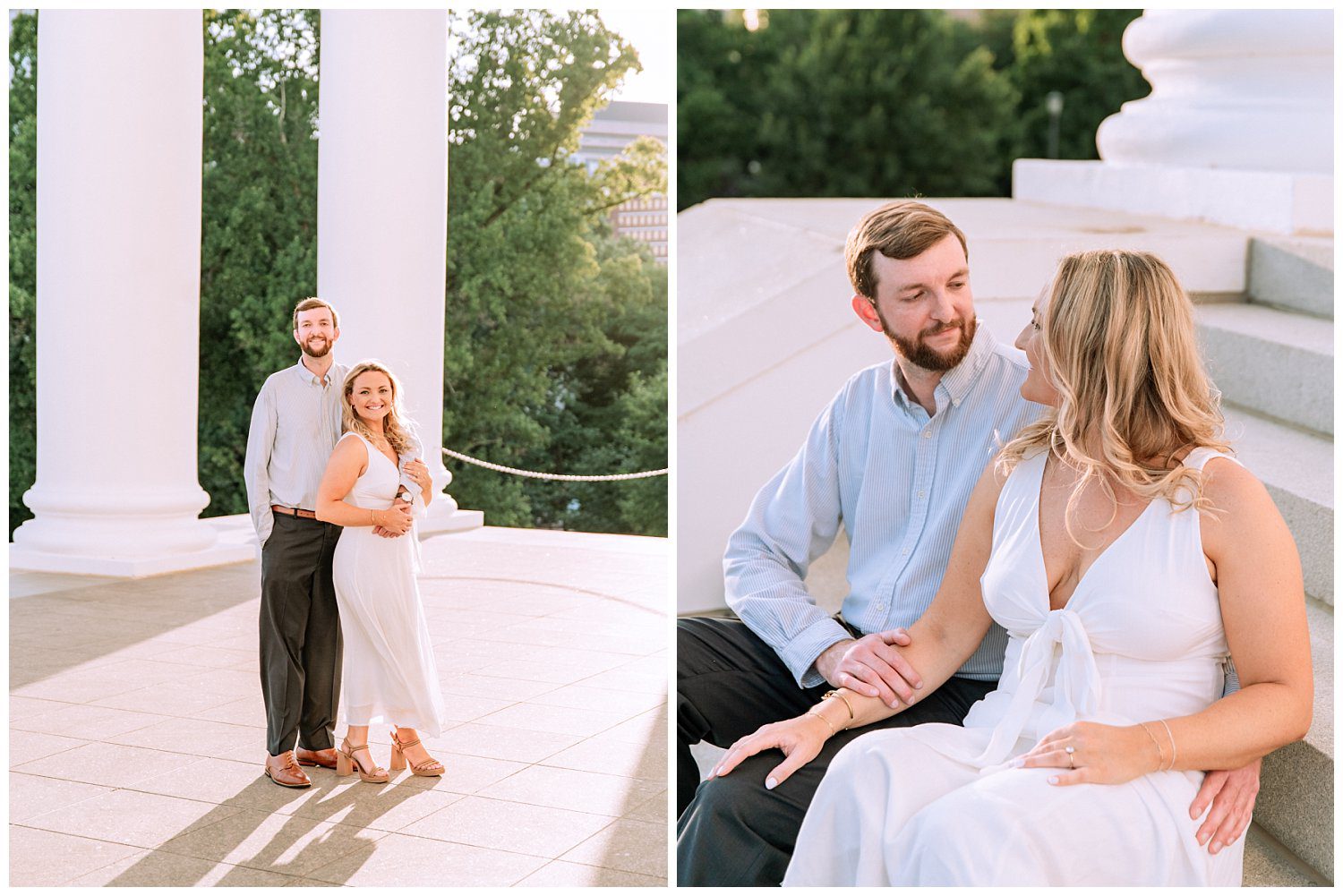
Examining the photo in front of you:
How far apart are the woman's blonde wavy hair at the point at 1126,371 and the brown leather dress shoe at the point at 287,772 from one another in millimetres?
3173

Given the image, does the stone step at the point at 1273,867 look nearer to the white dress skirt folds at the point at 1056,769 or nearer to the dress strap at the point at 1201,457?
the white dress skirt folds at the point at 1056,769

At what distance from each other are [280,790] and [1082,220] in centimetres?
432

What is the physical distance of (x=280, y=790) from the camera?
5.02 m

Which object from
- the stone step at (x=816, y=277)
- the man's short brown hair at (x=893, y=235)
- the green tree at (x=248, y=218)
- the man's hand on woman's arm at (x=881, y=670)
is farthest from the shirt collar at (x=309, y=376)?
the green tree at (x=248, y=218)

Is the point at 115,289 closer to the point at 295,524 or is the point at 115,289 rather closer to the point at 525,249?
the point at 295,524

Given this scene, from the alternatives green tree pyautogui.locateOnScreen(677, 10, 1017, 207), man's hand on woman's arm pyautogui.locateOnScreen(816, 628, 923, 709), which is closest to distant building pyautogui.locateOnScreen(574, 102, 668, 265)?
green tree pyautogui.locateOnScreen(677, 10, 1017, 207)

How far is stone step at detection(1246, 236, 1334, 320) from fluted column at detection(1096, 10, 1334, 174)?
0.98m

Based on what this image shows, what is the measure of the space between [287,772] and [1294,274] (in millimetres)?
4247

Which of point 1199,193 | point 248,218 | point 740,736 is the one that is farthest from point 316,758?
point 248,218

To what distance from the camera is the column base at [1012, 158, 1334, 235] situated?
18.5ft

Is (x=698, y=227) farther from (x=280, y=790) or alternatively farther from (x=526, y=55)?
(x=526, y=55)

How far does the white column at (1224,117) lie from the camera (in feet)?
20.9

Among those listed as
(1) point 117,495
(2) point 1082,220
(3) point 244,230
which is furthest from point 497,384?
(2) point 1082,220

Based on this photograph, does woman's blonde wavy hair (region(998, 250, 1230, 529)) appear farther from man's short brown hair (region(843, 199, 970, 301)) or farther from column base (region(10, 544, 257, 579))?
column base (region(10, 544, 257, 579))
